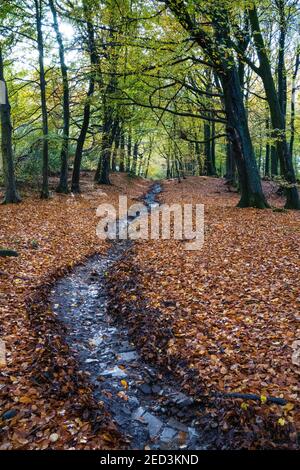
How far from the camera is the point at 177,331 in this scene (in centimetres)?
625

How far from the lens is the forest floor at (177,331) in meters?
4.17

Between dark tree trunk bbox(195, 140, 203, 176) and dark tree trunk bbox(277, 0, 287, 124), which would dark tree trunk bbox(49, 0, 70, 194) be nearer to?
dark tree trunk bbox(277, 0, 287, 124)

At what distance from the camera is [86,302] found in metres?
7.84

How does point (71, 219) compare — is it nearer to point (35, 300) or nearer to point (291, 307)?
point (35, 300)

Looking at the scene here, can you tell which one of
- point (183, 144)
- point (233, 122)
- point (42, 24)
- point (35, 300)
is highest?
point (42, 24)

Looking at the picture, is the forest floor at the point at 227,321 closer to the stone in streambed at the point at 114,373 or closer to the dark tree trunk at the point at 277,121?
the stone in streambed at the point at 114,373

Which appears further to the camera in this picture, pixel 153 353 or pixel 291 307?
pixel 291 307

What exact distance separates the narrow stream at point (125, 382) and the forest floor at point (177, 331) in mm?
188

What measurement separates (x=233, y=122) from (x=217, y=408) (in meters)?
12.9
